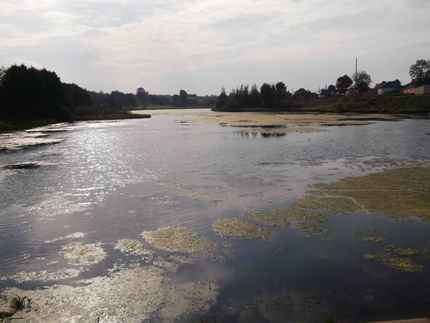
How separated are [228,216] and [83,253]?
4.79 metres

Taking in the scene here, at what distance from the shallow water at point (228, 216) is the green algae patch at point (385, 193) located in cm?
95

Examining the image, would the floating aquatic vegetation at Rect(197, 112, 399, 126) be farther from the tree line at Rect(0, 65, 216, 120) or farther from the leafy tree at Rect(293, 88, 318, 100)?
the leafy tree at Rect(293, 88, 318, 100)

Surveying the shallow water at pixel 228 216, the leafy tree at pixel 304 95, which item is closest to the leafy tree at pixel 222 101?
the leafy tree at pixel 304 95

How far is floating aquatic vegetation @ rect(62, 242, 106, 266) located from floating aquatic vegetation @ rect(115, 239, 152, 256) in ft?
1.62

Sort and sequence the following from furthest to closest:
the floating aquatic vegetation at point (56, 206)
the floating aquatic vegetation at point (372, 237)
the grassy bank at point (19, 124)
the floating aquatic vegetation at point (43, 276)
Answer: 1. the grassy bank at point (19, 124)
2. the floating aquatic vegetation at point (56, 206)
3. the floating aquatic vegetation at point (372, 237)
4. the floating aquatic vegetation at point (43, 276)

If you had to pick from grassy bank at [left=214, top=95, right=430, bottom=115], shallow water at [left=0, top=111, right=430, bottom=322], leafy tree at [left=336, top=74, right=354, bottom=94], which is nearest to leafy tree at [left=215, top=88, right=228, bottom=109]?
leafy tree at [left=336, top=74, right=354, bottom=94]

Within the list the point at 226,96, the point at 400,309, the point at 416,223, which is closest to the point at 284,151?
the point at 416,223

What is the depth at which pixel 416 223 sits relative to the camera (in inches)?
445

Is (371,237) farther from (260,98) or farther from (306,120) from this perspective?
(260,98)

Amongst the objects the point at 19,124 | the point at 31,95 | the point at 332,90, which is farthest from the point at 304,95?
the point at 19,124

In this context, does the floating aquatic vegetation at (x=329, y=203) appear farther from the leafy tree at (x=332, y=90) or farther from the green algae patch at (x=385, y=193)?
the leafy tree at (x=332, y=90)

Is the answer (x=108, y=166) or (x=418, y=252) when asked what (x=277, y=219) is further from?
(x=108, y=166)

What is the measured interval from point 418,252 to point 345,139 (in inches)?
1026

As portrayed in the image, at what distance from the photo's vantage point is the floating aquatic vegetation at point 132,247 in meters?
9.55
